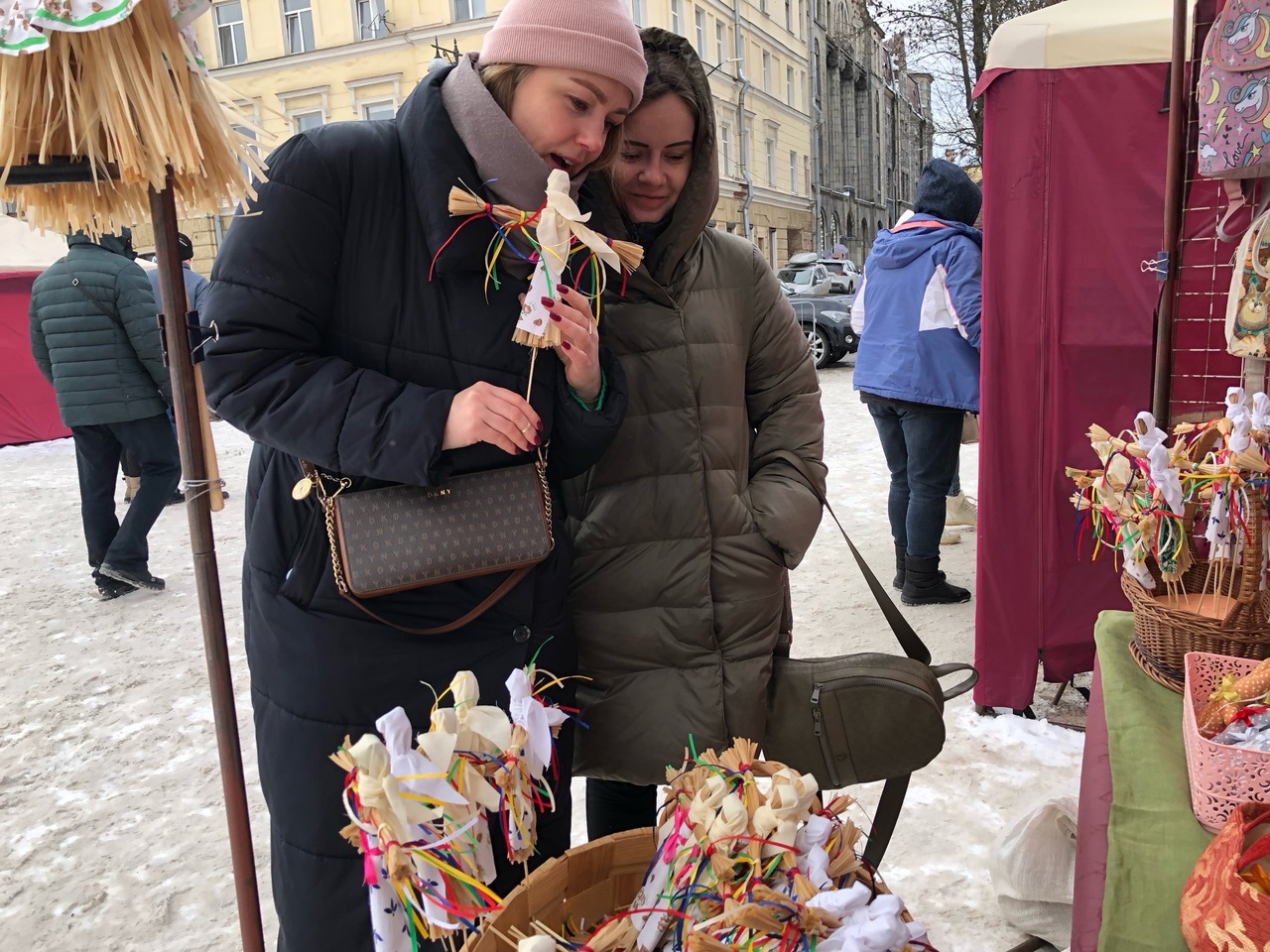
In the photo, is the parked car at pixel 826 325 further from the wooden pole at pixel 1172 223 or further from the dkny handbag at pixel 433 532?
the dkny handbag at pixel 433 532

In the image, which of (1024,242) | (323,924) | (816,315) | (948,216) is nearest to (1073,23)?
(1024,242)

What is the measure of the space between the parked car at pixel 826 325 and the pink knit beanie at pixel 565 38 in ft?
38.0

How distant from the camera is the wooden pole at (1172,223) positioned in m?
2.20

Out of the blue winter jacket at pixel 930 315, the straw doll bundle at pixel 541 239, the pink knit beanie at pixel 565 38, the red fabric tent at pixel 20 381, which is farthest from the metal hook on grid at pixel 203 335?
the red fabric tent at pixel 20 381

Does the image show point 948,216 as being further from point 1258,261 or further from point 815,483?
point 815,483

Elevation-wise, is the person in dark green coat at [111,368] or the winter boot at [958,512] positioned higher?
the person in dark green coat at [111,368]

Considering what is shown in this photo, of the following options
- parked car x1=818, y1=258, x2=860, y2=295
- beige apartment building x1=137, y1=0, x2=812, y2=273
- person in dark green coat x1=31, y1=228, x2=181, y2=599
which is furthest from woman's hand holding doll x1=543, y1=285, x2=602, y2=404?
beige apartment building x1=137, y1=0, x2=812, y2=273

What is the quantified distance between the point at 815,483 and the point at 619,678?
0.53 m

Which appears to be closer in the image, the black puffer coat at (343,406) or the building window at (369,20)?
the black puffer coat at (343,406)

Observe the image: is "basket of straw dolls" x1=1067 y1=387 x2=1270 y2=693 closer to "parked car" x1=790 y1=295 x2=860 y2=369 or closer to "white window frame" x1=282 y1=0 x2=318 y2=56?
"parked car" x1=790 y1=295 x2=860 y2=369

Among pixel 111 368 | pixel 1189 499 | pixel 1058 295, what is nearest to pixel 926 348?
pixel 1058 295

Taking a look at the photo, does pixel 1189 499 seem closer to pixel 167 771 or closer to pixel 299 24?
pixel 167 771

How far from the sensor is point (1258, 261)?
176 centimetres

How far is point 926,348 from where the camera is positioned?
12.9 feet
